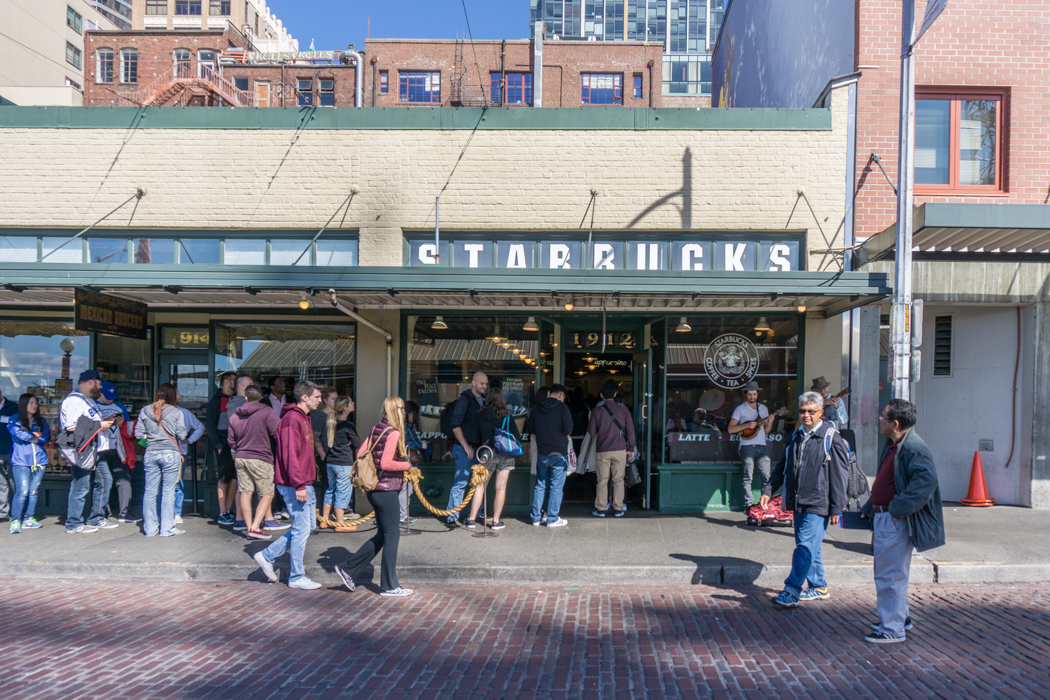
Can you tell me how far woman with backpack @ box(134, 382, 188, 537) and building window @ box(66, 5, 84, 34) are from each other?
57.8 metres

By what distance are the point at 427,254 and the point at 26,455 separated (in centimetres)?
554

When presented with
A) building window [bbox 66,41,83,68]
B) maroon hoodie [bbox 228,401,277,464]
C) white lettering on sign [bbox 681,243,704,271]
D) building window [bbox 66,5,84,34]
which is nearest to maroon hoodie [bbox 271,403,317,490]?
maroon hoodie [bbox 228,401,277,464]

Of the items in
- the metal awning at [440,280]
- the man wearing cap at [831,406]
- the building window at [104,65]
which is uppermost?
the building window at [104,65]

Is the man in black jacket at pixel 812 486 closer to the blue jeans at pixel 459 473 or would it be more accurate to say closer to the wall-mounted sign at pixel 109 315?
the blue jeans at pixel 459 473

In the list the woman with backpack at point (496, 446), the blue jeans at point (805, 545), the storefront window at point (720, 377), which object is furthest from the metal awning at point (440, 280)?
the blue jeans at point (805, 545)

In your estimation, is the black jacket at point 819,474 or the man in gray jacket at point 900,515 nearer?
the man in gray jacket at point 900,515

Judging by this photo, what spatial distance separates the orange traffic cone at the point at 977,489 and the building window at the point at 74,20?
63421 millimetres

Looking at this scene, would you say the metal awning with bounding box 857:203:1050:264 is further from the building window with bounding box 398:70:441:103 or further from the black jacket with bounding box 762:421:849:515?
the building window with bounding box 398:70:441:103

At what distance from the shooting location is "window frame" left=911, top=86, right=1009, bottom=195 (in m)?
9.98

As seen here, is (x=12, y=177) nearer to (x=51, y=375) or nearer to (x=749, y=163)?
(x=51, y=375)

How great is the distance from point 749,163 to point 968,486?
5.87 m

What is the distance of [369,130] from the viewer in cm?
998

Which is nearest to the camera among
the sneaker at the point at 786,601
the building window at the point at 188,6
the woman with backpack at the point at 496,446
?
the sneaker at the point at 786,601

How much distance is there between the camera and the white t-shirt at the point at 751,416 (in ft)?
30.1
